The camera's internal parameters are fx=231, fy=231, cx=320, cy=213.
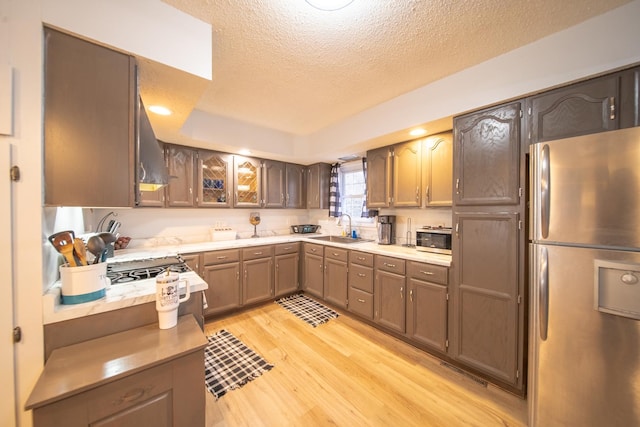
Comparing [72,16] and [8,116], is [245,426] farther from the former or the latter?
[72,16]

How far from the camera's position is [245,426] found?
1.47 meters

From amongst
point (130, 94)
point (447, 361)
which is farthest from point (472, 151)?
point (130, 94)

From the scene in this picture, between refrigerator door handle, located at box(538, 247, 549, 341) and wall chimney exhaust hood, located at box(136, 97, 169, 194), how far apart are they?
2272 mm

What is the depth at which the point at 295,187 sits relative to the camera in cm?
400

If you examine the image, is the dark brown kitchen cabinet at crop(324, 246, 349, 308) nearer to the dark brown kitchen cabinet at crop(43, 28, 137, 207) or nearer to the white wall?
the white wall

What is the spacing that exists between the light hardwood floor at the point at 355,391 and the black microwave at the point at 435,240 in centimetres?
A: 100

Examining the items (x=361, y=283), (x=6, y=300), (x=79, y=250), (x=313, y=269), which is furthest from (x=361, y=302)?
(x=6, y=300)

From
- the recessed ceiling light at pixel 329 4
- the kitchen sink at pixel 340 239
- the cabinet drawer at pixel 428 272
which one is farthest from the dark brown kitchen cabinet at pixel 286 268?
the recessed ceiling light at pixel 329 4

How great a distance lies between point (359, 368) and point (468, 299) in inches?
42.8

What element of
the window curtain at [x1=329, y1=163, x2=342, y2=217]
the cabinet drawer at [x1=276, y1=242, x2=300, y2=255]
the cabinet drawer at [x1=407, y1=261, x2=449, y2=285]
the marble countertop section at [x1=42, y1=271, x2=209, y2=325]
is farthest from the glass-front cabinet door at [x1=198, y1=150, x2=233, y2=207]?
the cabinet drawer at [x1=407, y1=261, x2=449, y2=285]

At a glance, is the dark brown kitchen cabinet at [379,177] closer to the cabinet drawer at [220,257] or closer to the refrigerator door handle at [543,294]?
the refrigerator door handle at [543,294]

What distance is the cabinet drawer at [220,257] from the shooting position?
273 centimetres

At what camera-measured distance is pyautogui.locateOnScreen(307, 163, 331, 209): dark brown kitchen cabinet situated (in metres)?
3.90

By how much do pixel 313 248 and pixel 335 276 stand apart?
22.1 inches
